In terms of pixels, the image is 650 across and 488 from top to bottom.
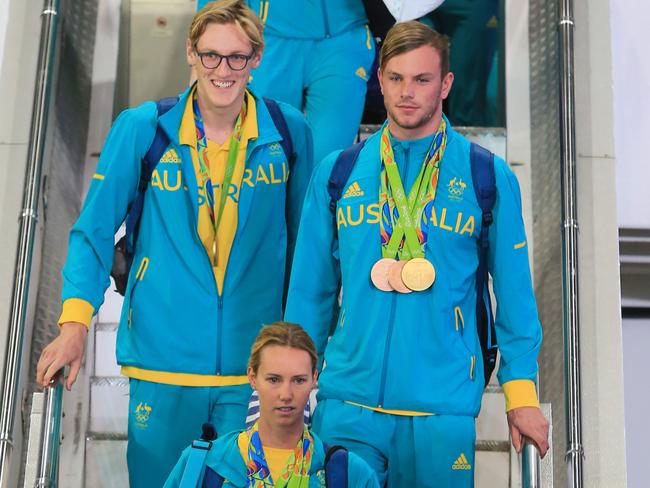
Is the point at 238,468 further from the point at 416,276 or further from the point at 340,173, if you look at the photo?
the point at 340,173

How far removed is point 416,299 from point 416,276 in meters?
0.07

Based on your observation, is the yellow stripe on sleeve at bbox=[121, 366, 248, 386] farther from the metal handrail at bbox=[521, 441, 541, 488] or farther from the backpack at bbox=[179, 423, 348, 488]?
the metal handrail at bbox=[521, 441, 541, 488]

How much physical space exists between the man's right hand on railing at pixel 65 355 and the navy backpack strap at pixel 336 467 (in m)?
0.85

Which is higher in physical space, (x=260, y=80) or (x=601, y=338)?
(x=260, y=80)

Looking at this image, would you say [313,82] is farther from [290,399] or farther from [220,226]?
[290,399]

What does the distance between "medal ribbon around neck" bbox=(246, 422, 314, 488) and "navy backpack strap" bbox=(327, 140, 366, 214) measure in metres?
0.80

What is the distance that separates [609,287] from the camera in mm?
5695

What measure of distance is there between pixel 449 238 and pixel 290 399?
73cm

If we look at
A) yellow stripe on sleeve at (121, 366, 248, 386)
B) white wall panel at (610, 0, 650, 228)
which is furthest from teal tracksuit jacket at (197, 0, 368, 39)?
white wall panel at (610, 0, 650, 228)

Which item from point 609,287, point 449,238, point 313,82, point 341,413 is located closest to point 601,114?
point 609,287

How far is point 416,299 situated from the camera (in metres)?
4.39

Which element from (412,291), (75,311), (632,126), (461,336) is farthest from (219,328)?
(632,126)

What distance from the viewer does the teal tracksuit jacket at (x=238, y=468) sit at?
4.11 meters

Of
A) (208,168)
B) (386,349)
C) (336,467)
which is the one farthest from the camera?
(208,168)
